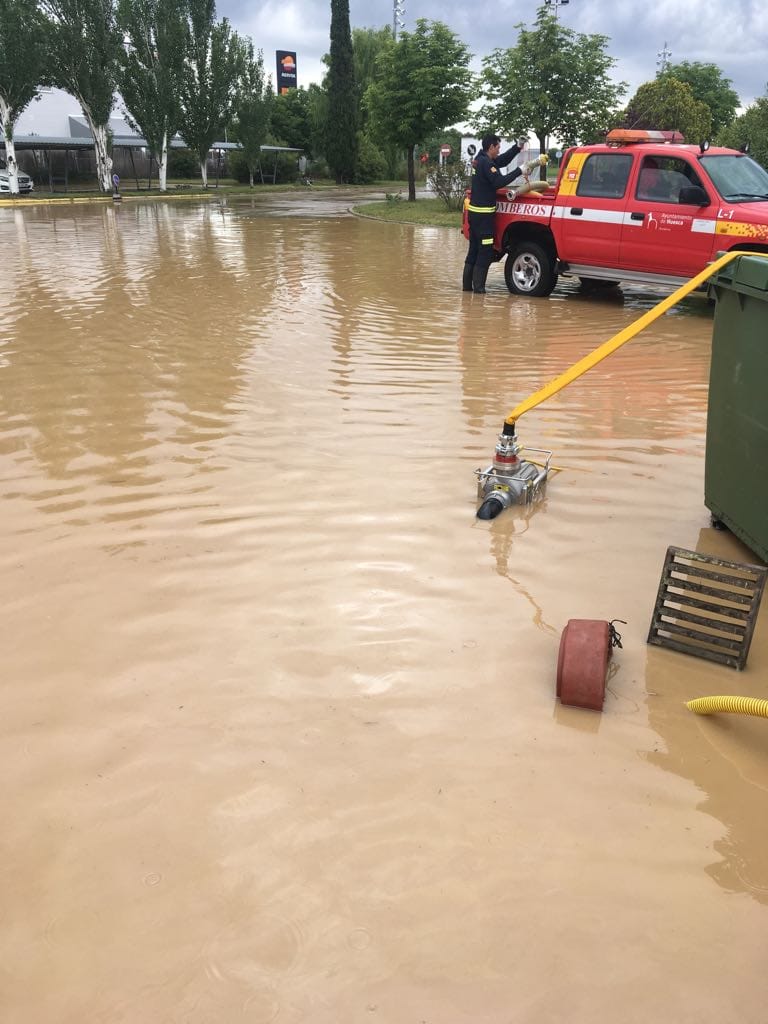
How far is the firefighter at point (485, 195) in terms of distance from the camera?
1126 centimetres

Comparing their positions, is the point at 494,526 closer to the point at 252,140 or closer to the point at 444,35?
the point at 444,35

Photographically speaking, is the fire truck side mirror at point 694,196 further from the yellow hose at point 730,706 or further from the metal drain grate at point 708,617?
the yellow hose at point 730,706

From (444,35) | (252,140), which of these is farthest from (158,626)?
(252,140)

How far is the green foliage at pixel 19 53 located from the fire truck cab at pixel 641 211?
34773 millimetres

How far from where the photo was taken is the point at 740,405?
4.20 meters

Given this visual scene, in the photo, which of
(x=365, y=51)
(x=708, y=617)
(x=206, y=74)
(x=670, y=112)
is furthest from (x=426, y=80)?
(x=365, y=51)

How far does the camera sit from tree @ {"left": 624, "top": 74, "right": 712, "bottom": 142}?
26.7 m

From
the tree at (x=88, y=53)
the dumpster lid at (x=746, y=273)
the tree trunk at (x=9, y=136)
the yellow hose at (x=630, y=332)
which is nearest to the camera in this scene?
the dumpster lid at (x=746, y=273)

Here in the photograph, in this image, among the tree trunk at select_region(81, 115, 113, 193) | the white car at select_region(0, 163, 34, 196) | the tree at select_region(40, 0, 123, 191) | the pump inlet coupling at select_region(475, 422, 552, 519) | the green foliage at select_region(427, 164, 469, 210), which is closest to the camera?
the pump inlet coupling at select_region(475, 422, 552, 519)

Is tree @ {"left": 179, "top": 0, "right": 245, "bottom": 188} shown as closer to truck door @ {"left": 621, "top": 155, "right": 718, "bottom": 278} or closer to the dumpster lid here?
truck door @ {"left": 621, "top": 155, "right": 718, "bottom": 278}

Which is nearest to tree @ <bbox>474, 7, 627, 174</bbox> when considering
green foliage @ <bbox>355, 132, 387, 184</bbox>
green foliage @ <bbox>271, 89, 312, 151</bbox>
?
green foliage @ <bbox>355, 132, 387, 184</bbox>

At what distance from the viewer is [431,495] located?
204 inches

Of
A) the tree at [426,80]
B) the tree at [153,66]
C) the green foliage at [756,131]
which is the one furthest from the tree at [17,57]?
the green foliage at [756,131]

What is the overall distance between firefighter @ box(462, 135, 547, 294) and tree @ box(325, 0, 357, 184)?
44532mm
